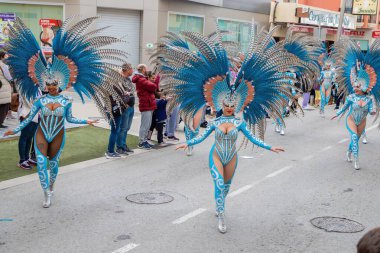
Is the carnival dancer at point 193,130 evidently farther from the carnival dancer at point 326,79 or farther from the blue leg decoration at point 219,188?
the carnival dancer at point 326,79

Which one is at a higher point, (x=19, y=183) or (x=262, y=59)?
(x=262, y=59)

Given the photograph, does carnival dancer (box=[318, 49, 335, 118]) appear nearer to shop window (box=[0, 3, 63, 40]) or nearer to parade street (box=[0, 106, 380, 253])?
parade street (box=[0, 106, 380, 253])

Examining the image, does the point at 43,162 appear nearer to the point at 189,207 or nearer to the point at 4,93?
the point at 189,207

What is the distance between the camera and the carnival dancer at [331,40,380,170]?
10.6 metres

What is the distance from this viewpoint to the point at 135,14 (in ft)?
70.3

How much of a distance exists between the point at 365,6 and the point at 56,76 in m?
32.8

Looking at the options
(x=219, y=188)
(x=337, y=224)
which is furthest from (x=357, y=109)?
(x=219, y=188)

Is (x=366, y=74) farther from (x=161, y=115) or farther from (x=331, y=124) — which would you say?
(x=331, y=124)

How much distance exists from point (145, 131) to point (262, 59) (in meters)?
5.26

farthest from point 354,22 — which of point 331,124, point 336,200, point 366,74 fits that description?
point 336,200

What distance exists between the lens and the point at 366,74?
1080cm

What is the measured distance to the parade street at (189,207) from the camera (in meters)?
6.29

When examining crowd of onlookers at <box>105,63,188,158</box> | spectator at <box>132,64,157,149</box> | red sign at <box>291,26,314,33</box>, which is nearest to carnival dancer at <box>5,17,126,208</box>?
crowd of onlookers at <box>105,63,188,158</box>

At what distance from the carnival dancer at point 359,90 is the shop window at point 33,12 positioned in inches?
484
